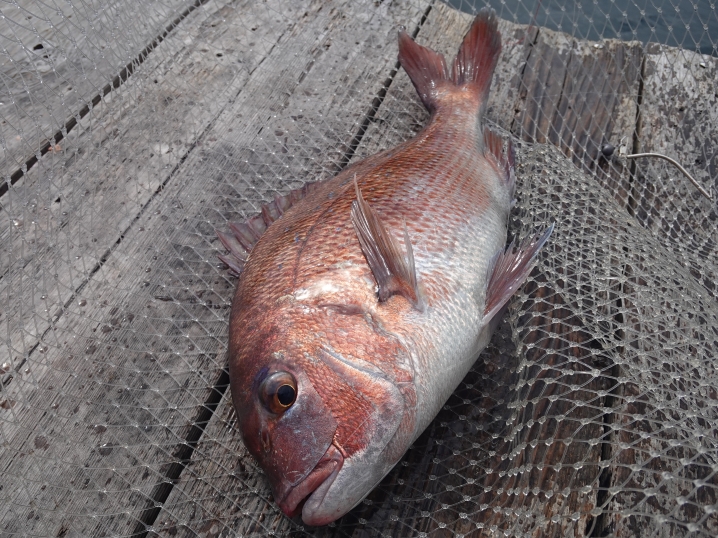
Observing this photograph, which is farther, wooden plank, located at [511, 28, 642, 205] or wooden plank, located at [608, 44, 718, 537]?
wooden plank, located at [511, 28, 642, 205]

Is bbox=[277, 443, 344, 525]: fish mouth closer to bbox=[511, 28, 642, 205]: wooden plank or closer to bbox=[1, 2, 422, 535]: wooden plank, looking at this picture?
bbox=[1, 2, 422, 535]: wooden plank

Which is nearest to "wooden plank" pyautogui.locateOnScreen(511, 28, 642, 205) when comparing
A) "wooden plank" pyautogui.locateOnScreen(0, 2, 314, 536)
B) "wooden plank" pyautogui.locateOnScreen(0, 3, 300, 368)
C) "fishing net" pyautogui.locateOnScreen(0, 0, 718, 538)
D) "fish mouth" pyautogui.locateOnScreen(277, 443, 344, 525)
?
"fishing net" pyautogui.locateOnScreen(0, 0, 718, 538)

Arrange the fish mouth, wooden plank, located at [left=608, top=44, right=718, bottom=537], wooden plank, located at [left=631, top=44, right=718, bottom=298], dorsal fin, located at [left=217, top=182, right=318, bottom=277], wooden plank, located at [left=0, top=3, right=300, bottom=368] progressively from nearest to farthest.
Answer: the fish mouth, wooden plank, located at [left=608, top=44, right=718, bottom=537], dorsal fin, located at [left=217, top=182, right=318, bottom=277], wooden plank, located at [left=0, top=3, right=300, bottom=368], wooden plank, located at [left=631, top=44, right=718, bottom=298]

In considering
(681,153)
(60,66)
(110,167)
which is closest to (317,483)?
(110,167)

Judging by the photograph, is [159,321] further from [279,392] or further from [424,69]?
[424,69]

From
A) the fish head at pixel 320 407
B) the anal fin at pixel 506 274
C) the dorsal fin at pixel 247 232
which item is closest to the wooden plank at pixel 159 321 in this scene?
the dorsal fin at pixel 247 232

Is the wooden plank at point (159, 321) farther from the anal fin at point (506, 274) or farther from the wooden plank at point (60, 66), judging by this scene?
the anal fin at point (506, 274)
